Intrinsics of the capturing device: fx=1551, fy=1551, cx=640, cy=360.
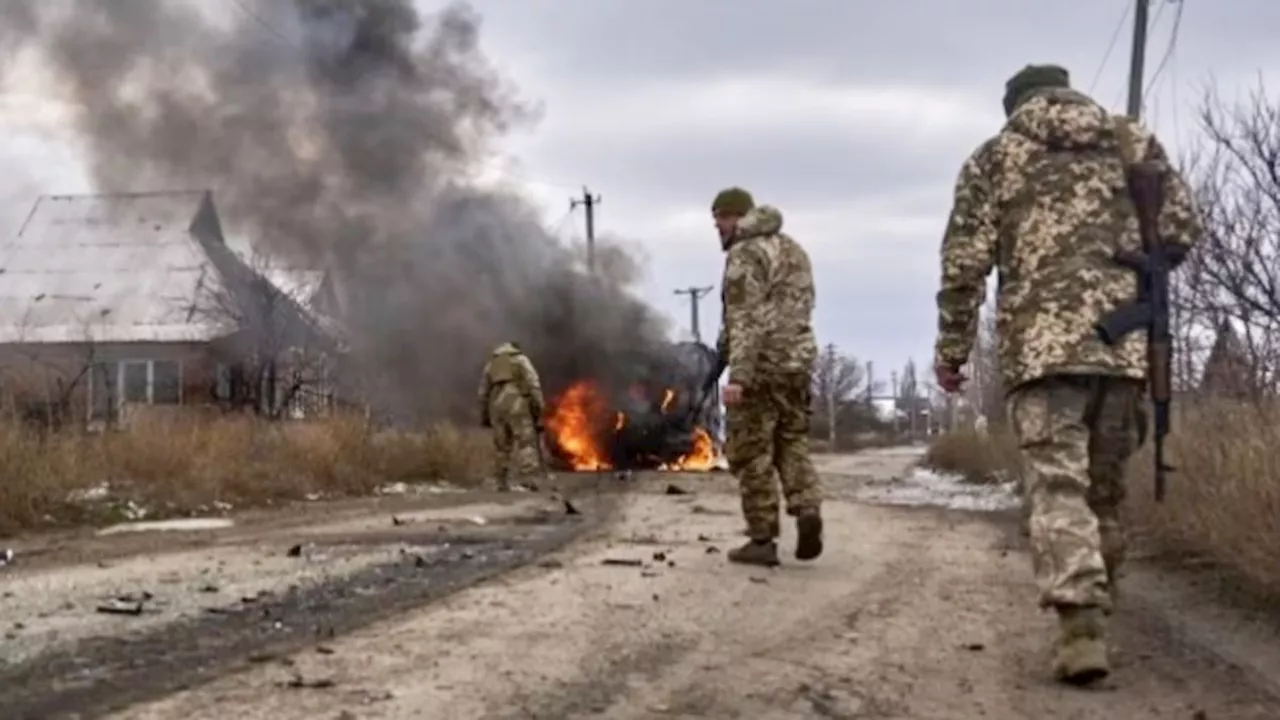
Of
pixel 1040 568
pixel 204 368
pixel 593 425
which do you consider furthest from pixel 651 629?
Answer: pixel 204 368

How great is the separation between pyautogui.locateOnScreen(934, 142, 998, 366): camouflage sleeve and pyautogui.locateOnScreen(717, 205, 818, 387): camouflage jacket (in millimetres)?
2677

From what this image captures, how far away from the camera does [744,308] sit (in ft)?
25.8

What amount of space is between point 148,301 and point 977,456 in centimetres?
2280

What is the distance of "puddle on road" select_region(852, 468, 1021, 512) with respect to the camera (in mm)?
14766

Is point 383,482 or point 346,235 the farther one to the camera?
point 346,235

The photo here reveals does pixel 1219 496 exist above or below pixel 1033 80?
below

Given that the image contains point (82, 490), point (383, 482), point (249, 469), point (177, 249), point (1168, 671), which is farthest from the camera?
point (177, 249)

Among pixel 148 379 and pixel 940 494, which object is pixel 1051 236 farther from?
pixel 148 379

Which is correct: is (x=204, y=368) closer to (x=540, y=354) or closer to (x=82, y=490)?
(x=540, y=354)

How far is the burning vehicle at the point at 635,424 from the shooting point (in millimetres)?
25375

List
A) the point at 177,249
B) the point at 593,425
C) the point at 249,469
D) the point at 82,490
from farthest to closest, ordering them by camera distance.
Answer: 1. the point at 177,249
2. the point at 593,425
3. the point at 249,469
4. the point at 82,490

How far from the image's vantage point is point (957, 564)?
26.5ft

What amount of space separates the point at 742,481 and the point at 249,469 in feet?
26.0

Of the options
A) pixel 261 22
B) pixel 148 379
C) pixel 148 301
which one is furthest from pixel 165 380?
pixel 261 22
